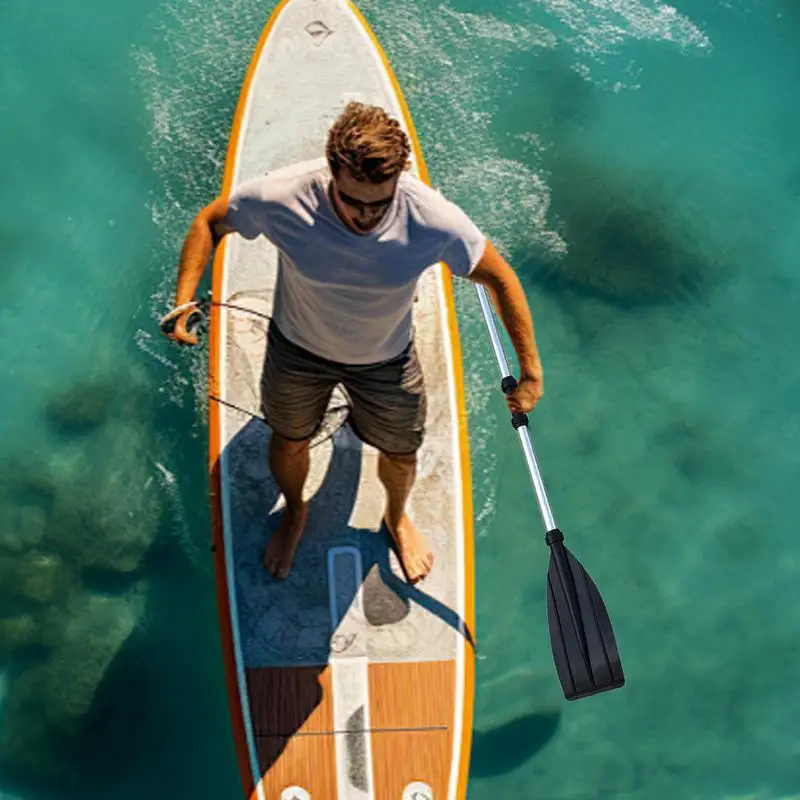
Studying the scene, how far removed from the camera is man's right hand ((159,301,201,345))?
2.96 m

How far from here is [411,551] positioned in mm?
4148

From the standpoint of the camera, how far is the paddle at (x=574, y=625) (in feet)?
13.3

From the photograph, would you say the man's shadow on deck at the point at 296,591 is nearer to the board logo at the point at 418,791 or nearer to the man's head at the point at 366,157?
the board logo at the point at 418,791

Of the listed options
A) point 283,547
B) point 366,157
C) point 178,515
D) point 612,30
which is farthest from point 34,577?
point 612,30

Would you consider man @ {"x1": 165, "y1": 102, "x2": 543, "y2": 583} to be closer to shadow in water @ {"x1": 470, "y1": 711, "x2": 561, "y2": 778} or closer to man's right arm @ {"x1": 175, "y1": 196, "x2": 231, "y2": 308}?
man's right arm @ {"x1": 175, "y1": 196, "x2": 231, "y2": 308}

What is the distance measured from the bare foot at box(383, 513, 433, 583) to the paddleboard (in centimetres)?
5

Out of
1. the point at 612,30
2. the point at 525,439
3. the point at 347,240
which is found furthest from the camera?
the point at 612,30

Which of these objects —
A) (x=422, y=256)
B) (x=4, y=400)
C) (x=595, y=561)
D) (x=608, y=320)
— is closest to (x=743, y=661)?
(x=595, y=561)

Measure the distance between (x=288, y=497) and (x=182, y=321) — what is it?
1.17 m

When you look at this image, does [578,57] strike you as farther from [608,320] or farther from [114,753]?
[114,753]

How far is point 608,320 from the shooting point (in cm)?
573

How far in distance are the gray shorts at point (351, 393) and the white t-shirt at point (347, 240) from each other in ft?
0.93

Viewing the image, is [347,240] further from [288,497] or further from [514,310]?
[288,497]

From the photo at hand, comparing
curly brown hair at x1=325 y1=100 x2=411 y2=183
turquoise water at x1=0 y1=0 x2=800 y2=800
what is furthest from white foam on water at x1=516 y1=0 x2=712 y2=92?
curly brown hair at x1=325 y1=100 x2=411 y2=183
